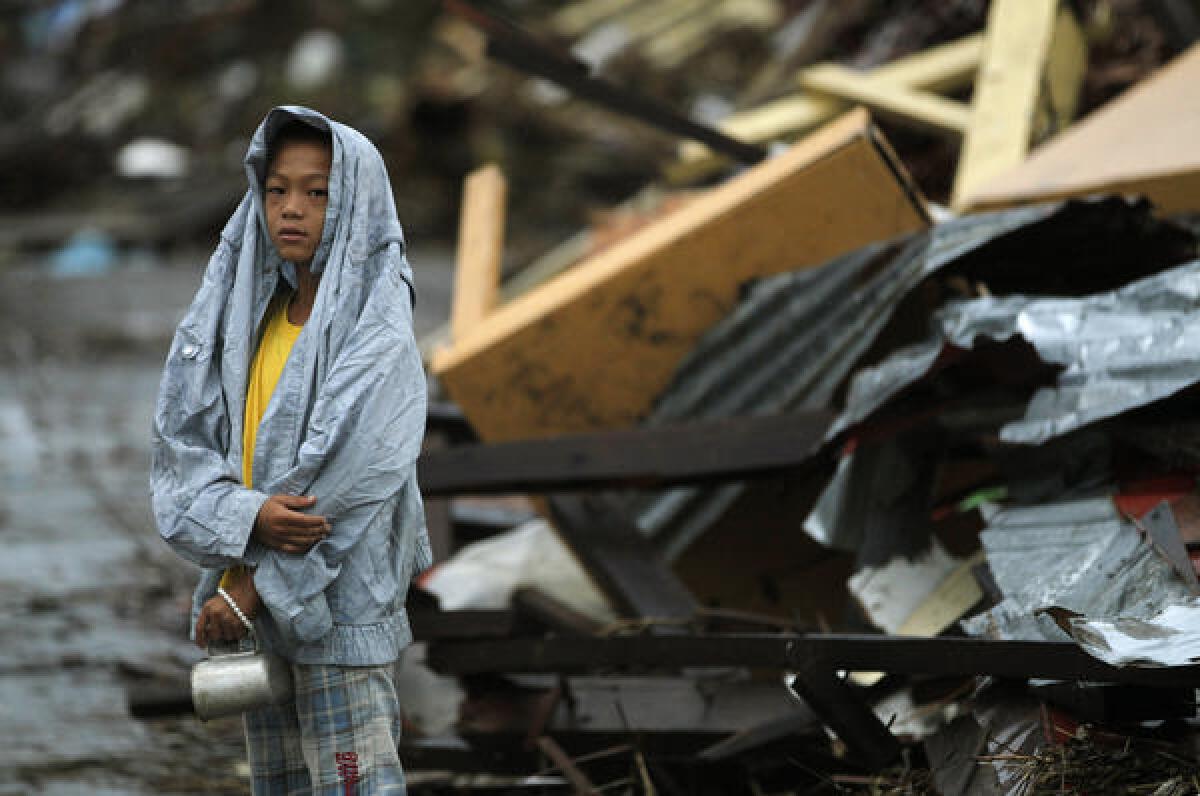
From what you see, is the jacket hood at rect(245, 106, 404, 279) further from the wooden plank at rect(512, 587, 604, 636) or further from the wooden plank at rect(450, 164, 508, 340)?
the wooden plank at rect(450, 164, 508, 340)

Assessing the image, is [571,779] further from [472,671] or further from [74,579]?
[74,579]

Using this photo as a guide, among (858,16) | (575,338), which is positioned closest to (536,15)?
(858,16)

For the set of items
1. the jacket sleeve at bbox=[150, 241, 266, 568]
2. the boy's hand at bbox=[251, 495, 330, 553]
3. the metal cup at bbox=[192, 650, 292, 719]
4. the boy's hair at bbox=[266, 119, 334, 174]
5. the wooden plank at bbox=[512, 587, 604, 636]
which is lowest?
the wooden plank at bbox=[512, 587, 604, 636]

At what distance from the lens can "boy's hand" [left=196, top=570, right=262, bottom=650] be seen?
7.72 ft

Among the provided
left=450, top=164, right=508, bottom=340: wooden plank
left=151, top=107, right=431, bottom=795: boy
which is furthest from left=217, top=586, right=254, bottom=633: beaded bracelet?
left=450, top=164, right=508, bottom=340: wooden plank

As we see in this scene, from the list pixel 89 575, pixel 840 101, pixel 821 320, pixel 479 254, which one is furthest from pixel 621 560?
pixel 840 101

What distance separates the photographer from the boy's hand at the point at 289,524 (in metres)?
2.29

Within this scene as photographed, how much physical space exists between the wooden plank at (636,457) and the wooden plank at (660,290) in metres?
0.32

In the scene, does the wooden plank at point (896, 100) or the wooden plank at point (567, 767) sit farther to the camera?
the wooden plank at point (896, 100)

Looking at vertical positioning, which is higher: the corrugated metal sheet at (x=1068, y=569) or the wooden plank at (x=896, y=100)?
the wooden plank at (x=896, y=100)

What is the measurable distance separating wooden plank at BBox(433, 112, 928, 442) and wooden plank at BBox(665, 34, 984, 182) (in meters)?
1.94

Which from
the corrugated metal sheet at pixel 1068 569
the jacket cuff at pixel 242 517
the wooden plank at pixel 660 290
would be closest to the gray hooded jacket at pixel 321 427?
the jacket cuff at pixel 242 517

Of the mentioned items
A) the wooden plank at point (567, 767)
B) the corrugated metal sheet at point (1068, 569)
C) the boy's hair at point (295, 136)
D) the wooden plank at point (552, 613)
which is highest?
the boy's hair at point (295, 136)

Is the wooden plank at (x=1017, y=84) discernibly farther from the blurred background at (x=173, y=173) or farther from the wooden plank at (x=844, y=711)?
the wooden plank at (x=844, y=711)
